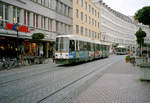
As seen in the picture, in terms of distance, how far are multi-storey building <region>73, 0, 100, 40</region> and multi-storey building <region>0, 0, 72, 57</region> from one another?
5073mm

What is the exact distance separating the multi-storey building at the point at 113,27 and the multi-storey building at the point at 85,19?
177 inches

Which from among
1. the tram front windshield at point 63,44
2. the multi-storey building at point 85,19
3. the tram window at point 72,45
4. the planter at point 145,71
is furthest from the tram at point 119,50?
the planter at point 145,71

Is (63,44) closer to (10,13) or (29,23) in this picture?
(10,13)

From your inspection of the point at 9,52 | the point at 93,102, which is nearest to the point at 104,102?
the point at 93,102

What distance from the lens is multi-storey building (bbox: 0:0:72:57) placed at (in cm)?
Answer: 2217

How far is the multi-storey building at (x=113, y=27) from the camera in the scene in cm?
7094

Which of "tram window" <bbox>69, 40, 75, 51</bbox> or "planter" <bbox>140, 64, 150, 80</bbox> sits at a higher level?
"tram window" <bbox>69, 40, 75, 51</bbox>

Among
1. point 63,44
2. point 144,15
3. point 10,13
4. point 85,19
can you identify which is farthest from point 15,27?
point 85,19

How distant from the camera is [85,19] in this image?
2051 inches

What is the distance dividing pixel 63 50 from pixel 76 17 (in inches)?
1095

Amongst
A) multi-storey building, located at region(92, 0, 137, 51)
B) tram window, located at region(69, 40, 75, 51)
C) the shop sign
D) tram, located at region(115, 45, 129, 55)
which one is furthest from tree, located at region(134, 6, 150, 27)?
tram, located at region(115, 45, 129, 55)

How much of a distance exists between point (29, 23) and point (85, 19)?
27.7 meters

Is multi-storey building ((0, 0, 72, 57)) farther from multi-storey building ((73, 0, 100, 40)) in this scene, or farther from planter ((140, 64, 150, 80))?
planter ((140, 64, 150, 80))

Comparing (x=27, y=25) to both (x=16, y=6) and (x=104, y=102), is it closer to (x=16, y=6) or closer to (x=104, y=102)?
(x=16, y=6)
